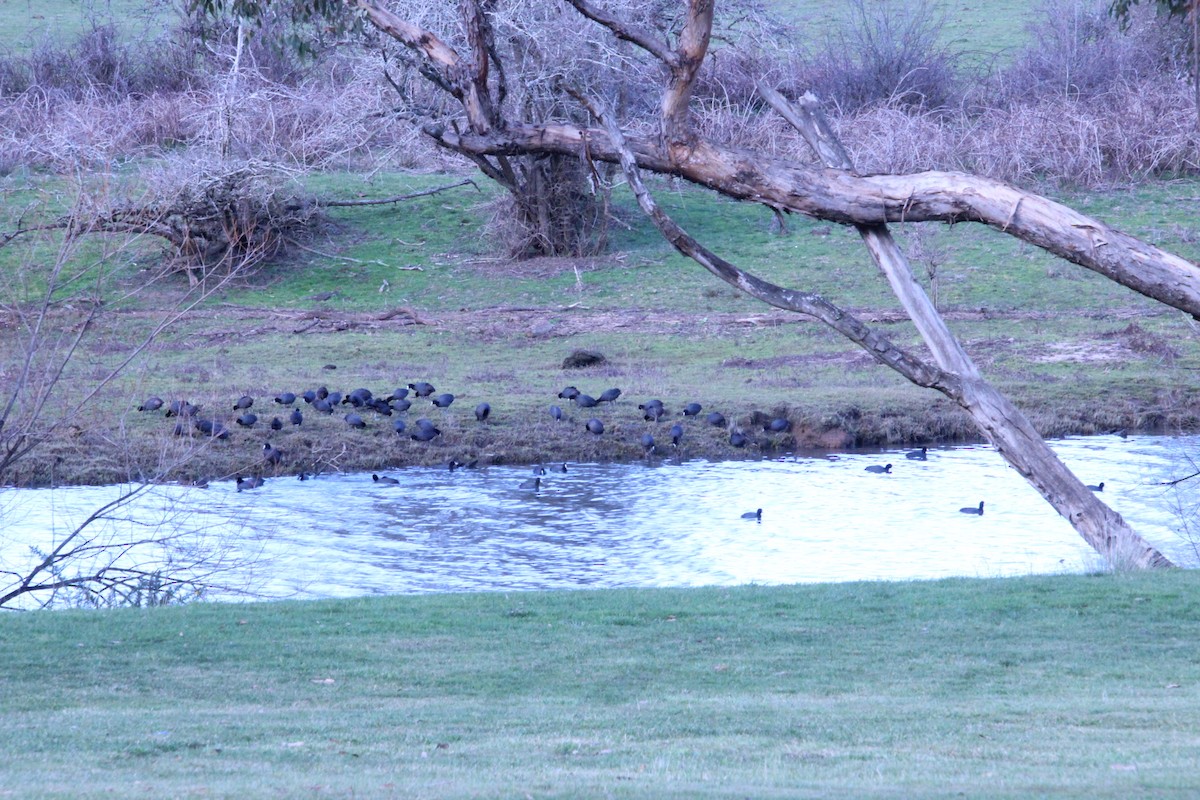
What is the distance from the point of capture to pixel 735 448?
1880cm

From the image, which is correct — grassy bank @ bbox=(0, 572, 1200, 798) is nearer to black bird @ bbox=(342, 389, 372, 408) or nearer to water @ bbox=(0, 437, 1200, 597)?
water @ bbox=(0, 437, 1200, 597)

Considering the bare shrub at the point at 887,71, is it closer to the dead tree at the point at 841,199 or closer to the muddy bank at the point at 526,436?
the muddy bank at the point at 526,436

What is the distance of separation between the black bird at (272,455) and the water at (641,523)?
0.28 m

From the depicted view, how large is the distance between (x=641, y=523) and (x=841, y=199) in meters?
6.30

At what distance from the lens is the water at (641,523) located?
13594 mm

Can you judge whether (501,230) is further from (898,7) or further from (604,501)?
(898,7)

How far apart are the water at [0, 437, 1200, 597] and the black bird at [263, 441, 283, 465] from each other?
28cm

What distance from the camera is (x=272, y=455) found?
57.5 ft

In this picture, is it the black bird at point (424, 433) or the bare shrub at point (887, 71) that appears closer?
the black bird at point (424, 433)

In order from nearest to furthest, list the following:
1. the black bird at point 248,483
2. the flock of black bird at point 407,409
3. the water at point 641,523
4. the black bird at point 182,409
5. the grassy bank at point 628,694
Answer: the grassy bank at point 628,694
the water at point 641,523
the black bird at point 248,483
the black bird at point 182,409
the flock of black bird at point 407,409

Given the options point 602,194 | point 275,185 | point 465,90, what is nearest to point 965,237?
point 602,194

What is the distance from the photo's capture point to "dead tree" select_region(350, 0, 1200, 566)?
376 inches

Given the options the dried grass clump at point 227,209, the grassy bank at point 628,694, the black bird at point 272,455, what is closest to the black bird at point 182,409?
the black bird at point 272,455

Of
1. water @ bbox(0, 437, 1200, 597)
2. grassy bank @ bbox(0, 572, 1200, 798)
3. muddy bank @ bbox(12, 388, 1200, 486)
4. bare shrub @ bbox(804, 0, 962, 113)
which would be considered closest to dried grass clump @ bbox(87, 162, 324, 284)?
muddy bank @ bbox(12, 388, 1200, 486)
